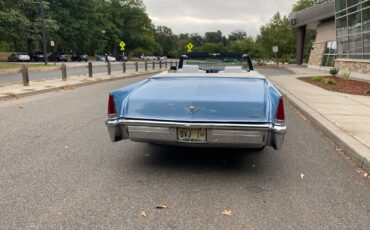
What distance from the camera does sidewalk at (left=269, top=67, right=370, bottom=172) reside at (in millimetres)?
5619

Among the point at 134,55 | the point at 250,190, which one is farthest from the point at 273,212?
the point at 134,55

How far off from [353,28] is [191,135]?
25.3m

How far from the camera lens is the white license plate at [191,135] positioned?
175 inches

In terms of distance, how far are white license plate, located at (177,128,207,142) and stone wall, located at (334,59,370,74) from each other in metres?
22.0

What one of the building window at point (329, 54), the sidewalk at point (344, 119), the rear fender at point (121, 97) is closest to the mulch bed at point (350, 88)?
the sidewalk at point (344, 119)

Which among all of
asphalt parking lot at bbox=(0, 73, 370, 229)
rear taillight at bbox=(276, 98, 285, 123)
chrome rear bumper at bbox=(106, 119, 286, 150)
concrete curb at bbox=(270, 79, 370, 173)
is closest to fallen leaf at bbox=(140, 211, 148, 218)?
asphalt parking lot at bbox=(0, 73, 370, 229)

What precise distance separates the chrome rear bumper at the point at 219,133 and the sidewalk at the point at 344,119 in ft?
4.97

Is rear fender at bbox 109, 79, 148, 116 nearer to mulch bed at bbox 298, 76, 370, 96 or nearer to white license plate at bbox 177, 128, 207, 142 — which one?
white license plate at bbox 177, 128, 207, 142

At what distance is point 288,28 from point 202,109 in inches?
2268

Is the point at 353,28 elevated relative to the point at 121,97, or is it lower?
elevated

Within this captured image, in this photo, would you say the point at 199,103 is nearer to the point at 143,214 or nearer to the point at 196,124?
the point at 196,124

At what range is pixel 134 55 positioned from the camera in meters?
121

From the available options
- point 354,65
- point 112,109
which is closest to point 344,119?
point 112,109

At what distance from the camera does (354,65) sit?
25.9 metres
